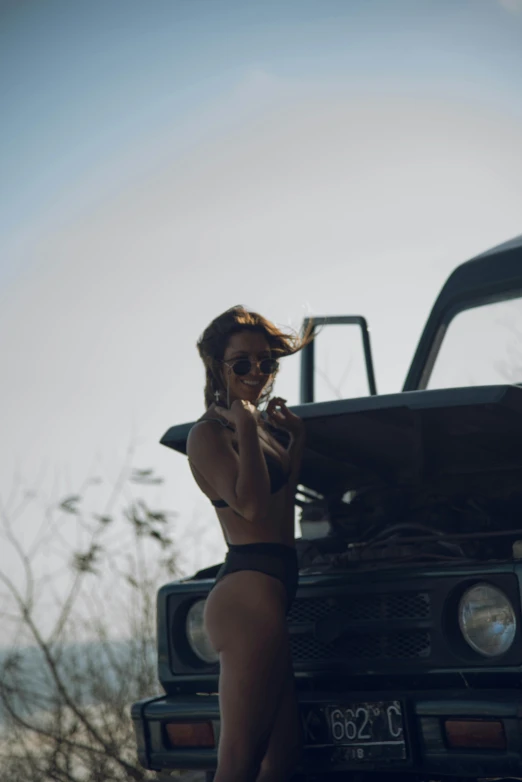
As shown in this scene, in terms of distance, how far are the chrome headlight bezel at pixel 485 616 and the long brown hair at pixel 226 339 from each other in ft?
3.08

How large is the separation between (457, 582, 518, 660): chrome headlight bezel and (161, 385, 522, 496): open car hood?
563 mm

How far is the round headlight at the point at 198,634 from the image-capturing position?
167 inches

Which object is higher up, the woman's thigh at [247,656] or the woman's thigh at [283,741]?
the woman's thigh at [247,656]

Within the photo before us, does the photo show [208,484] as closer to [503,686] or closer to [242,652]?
[242,652]

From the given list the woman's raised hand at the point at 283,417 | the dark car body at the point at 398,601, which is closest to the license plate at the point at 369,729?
the dark car body at the point at 398,601

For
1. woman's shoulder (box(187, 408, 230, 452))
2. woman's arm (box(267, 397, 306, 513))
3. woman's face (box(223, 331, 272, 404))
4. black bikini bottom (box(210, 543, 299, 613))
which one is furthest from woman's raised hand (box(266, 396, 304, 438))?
black bikini bottom (box(210, 543, 299, 613))

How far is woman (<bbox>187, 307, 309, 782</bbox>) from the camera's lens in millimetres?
3471

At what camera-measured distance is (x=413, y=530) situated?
13.5ft

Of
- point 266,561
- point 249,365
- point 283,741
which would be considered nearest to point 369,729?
point 283,741

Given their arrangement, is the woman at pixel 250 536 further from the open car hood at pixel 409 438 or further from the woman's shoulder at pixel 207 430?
the open car hood at pixel 409 438

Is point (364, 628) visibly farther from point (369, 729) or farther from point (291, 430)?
point (291, 430)

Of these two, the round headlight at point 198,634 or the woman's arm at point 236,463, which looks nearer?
the woman's arm at point 236,463

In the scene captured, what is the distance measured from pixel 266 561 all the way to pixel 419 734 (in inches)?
28.8

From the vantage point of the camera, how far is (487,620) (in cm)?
371
